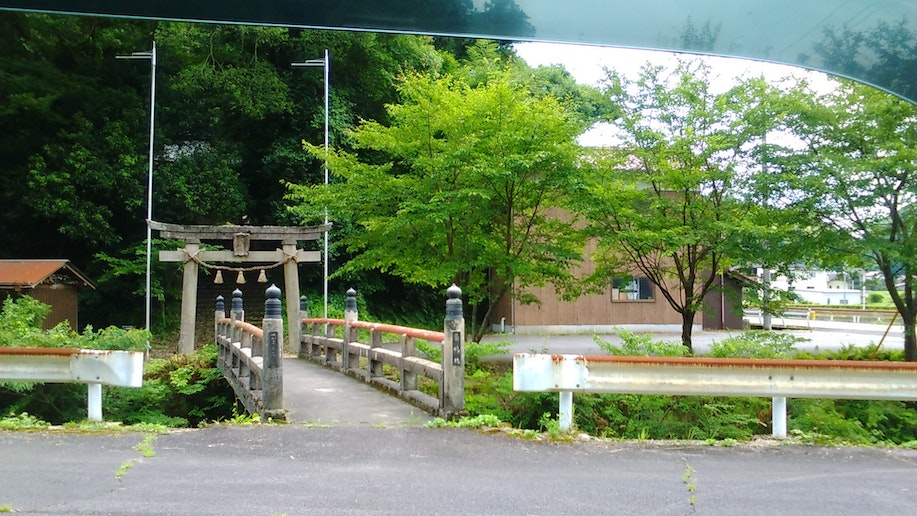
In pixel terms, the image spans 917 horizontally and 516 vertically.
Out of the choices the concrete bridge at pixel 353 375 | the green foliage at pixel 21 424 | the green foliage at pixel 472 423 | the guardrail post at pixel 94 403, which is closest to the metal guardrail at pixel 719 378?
the green foliage at pixel 472 423

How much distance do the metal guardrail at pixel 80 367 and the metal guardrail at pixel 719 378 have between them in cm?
365

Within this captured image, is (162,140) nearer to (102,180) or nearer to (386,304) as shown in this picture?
(102,180)

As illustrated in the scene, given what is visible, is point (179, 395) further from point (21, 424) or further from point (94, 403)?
point (21, 424)

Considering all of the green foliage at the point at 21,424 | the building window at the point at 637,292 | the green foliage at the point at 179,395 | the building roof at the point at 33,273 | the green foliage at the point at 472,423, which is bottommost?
the green foliage at the point at 179,395

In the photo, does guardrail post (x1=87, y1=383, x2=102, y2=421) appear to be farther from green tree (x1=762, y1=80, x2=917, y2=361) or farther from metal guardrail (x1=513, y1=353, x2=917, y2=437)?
green tree (x1=762, y1=80, x2=917, y2=361)

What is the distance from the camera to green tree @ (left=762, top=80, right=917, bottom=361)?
11820 mm

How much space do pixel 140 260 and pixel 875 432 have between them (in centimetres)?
2220

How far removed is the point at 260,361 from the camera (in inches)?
363

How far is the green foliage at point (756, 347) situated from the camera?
32.0ft

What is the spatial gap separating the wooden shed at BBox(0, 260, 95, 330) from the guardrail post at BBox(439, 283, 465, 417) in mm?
13346

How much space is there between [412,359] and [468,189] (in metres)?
5.02

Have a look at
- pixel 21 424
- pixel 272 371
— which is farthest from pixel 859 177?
pixel 21 424

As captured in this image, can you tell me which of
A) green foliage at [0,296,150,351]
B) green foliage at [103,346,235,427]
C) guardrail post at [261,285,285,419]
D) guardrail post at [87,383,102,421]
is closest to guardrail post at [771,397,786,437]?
guardrail post at [261,285,285,419]

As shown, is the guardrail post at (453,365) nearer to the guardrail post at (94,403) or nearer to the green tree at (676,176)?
the guardrail post at (94,403)
